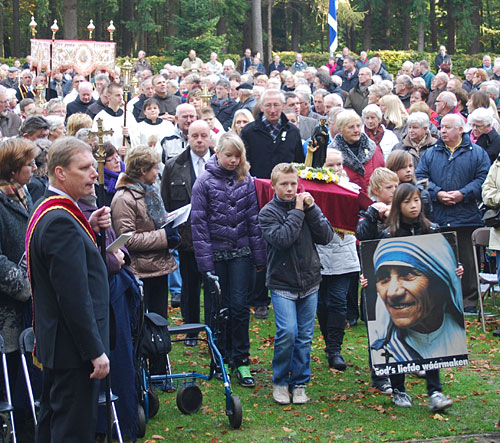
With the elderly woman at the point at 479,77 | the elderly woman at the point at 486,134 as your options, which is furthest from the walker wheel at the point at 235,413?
the elderly woman at the point at 479,77

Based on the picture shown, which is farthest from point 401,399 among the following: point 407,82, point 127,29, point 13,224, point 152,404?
point 127,29

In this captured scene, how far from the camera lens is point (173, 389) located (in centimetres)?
774

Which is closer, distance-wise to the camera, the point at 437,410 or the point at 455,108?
the point at 437,410

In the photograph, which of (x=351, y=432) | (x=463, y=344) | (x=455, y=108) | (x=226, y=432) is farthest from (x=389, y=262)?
(x=455, y=108)

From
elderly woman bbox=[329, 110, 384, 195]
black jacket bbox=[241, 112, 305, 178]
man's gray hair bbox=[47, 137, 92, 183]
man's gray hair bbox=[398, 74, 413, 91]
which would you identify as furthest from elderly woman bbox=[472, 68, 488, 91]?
man's gray hair bbox=[47, 137, 92, 183]

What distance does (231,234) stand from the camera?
26.4 ft

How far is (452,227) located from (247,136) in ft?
8.83

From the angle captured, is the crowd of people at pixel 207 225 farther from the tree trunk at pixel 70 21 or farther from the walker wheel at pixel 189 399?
the tree trunk at pixel 70 21

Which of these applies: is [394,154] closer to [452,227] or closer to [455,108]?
[452,227]

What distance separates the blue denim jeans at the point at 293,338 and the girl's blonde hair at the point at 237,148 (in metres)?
1.32

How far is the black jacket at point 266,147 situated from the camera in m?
10.1

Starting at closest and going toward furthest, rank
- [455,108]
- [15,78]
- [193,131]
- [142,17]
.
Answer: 1. [193,131]
2. [455,108]
3. [15,78]
4. [142,17]

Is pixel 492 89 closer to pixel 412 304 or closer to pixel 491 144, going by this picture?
pixel 491 144

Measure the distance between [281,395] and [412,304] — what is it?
1.41m
